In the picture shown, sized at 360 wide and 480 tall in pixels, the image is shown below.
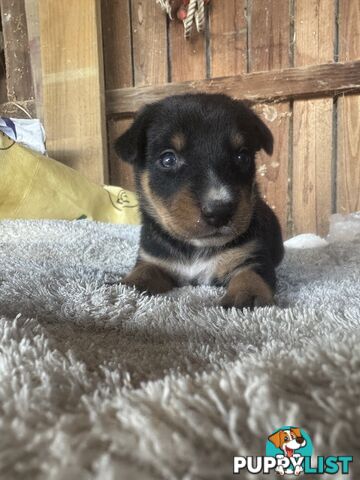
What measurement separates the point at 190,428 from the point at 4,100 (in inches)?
208

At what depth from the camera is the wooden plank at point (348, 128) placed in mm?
3898

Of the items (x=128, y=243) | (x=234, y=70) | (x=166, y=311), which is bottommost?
(x=128, y=243)

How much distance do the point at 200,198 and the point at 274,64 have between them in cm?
286

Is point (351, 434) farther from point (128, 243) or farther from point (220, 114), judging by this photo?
point (128, 243)

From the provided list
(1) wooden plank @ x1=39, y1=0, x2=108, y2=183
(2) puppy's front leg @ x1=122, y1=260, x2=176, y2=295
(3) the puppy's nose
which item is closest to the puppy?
(3) the puppy's nose

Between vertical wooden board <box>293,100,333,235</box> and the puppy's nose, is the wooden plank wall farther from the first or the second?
the puppy's nose

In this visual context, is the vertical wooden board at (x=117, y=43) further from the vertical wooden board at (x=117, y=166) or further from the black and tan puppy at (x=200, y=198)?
the black and tan puppy at (x=200, y=198)

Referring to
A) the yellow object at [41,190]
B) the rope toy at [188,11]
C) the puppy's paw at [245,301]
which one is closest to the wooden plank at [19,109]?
the yellow object at [41,190]

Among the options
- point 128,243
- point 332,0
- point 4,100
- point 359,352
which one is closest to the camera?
point 359,352

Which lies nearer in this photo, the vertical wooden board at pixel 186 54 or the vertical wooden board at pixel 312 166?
the vertical wooden board at pixel 312 166

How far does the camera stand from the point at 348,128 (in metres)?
4.02

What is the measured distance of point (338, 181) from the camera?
4.13 m

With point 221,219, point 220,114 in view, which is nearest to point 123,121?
point 220,114

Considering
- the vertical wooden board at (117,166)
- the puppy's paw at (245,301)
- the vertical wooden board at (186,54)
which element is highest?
the vertical wooden board at (186,54)
